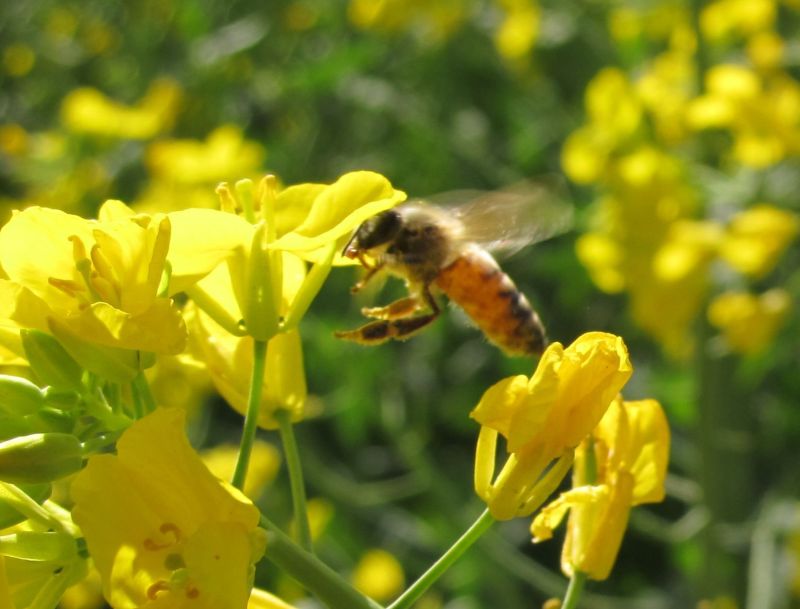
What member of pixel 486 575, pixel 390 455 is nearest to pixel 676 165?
pixel 486 575

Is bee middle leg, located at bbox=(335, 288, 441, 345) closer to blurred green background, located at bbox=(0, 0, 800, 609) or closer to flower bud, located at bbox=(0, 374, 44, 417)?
flower bud, located at bbox=(0, 374, 44, 417)

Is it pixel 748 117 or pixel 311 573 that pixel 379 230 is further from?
pixel 748 117

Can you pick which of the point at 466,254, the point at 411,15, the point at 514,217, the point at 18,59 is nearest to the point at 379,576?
the point at 466,254

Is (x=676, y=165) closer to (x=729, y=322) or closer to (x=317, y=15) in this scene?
(x=729, y=322)

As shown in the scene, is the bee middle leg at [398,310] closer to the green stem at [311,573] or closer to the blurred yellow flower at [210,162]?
the green stem at [311,573]

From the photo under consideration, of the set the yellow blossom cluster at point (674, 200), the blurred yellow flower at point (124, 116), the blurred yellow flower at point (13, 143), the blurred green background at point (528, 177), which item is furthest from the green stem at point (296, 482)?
the blurred yellow flower at point (13, 143)
